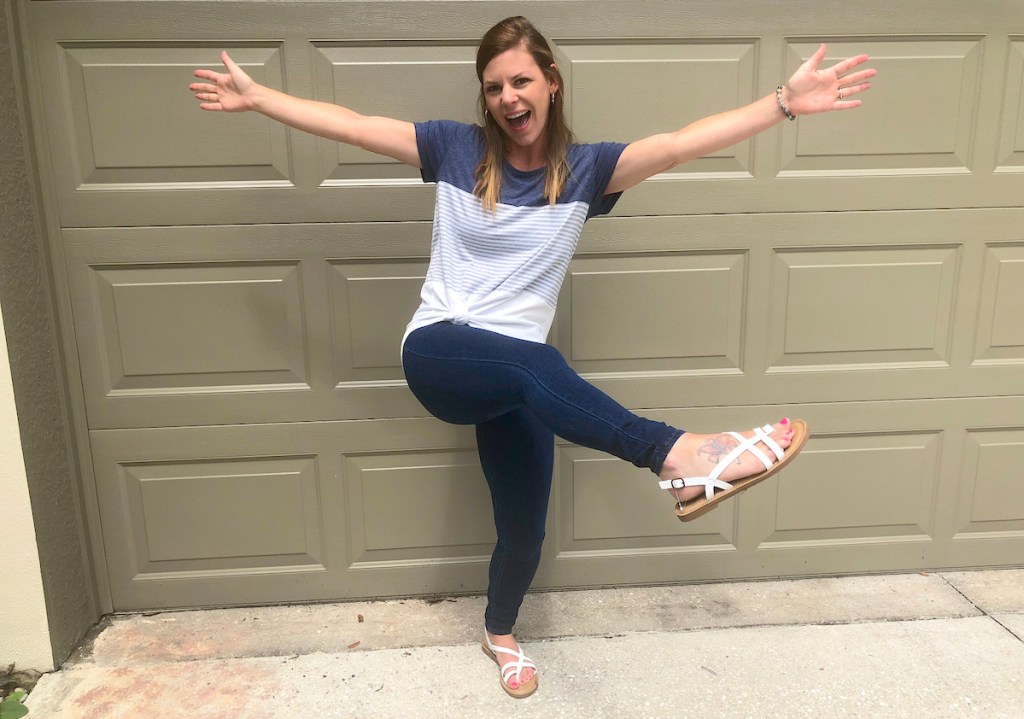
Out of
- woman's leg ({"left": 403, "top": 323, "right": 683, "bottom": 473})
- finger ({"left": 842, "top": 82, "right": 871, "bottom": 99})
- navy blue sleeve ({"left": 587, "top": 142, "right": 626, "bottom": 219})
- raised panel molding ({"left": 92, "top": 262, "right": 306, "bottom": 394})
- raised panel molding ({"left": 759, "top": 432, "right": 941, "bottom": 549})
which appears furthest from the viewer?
raised panel molding ({"left": 759, "top": 432, "right": 941, "bottom": 549})

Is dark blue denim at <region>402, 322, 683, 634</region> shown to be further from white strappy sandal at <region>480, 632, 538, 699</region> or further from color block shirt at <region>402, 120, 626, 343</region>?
white strappy sandal at <region>480, 632, 538, 699</region>

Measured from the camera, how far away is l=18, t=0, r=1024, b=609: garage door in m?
2.08

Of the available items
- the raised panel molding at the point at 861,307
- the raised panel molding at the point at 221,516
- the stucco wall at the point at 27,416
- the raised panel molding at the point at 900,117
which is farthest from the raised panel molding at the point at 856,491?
the stucco wall at the point at 27,416

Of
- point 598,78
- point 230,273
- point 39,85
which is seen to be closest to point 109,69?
point 39,85

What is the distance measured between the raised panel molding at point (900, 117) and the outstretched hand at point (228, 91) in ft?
5.08

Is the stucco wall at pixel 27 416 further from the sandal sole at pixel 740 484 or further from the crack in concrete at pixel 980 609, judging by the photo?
the crack in concrete at pixel 980 609

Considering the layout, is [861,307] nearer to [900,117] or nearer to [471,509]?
[900,117]

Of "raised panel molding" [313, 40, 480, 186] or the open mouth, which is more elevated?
"raised panel molding" [313, 40, 480, 186]

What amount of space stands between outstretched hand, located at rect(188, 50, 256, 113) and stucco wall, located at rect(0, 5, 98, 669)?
2.26ft

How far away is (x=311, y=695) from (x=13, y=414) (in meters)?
1.12

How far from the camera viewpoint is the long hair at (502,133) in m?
1.62

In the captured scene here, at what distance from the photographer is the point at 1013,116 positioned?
7.29 ft

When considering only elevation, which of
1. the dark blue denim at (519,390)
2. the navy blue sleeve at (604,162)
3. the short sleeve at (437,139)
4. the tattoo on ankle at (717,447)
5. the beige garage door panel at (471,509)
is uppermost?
the short sleeve at (437,139)

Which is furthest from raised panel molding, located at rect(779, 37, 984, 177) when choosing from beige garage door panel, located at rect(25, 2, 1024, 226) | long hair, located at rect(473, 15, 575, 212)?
long hair, located at rect(473, 15, 575, 212)
